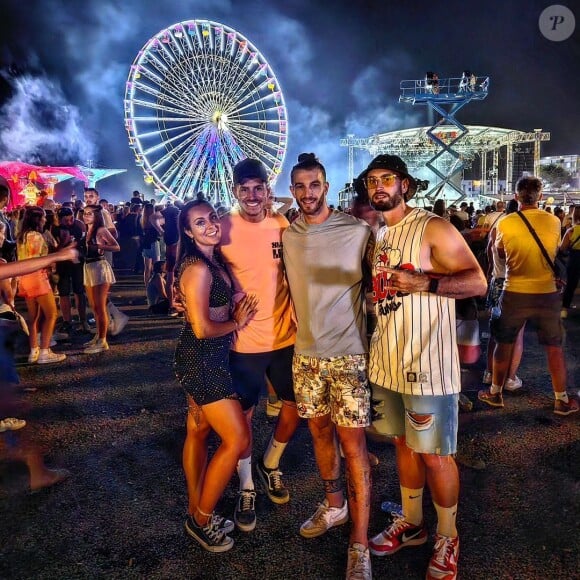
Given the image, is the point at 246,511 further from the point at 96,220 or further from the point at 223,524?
the point at 96,220

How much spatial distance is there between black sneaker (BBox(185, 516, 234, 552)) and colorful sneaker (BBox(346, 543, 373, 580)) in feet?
2.22

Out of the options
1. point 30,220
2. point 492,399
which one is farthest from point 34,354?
point 492,399

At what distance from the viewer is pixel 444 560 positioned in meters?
2.32

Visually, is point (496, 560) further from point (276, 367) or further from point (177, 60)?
point (177, 60)

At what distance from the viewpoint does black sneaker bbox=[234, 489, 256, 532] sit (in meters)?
2.80

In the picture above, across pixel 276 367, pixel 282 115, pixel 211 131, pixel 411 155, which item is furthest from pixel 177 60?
pixel 411 155

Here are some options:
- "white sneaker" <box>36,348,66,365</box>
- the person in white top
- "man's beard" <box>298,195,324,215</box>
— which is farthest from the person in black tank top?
"white sneaker" <box>36,348,66,365</box>

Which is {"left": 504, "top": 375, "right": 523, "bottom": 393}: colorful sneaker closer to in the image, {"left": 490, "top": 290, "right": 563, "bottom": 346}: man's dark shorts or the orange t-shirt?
{"left": 490, "top": 290, "right": 563, "bottom": 346}: man's dark shorts

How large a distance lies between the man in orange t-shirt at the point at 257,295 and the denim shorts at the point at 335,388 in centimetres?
31

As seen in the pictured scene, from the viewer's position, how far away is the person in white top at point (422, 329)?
2.26m

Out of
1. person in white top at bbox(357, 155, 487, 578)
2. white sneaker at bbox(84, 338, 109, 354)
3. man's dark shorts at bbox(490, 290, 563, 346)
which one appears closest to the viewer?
person in white top at bbox(357, 155, 487, 578)

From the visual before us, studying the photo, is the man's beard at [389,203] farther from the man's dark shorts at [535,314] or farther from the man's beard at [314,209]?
the man's dark shorts at [535,314]

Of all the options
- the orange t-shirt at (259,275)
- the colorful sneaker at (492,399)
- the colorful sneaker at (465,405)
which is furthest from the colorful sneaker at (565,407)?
the orange t-shirt at (259,275)

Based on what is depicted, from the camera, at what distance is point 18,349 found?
262 inches
